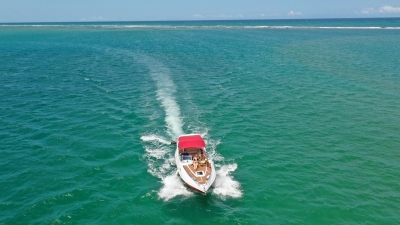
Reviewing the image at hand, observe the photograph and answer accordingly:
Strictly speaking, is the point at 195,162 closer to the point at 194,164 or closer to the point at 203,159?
the point at 194,164

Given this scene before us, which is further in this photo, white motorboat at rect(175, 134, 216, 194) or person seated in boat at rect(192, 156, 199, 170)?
person seated in boat at rect(192, 156, 199, 170)

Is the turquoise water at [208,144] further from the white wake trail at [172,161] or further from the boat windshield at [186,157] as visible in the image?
the boat windshield at [186,157]

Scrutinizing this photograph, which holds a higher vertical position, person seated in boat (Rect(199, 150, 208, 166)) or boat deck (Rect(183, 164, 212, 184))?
person seated in boat (Rect(199, 150, 208, 166))

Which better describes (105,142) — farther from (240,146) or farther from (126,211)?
(240,146)

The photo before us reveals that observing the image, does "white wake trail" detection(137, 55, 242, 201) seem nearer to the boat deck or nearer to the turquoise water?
the turquoise water

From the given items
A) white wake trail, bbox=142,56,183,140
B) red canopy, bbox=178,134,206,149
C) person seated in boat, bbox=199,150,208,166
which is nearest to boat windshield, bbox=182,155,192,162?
red canopy, bbox=178,134,206,149

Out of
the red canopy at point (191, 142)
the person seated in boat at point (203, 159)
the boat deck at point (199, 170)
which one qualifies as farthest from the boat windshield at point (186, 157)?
the boat deck at point (199, 170)

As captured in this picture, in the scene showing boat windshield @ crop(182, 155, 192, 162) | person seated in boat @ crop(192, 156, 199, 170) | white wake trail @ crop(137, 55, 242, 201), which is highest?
person seated in boat @ crop(192, 156, 199, 170)
